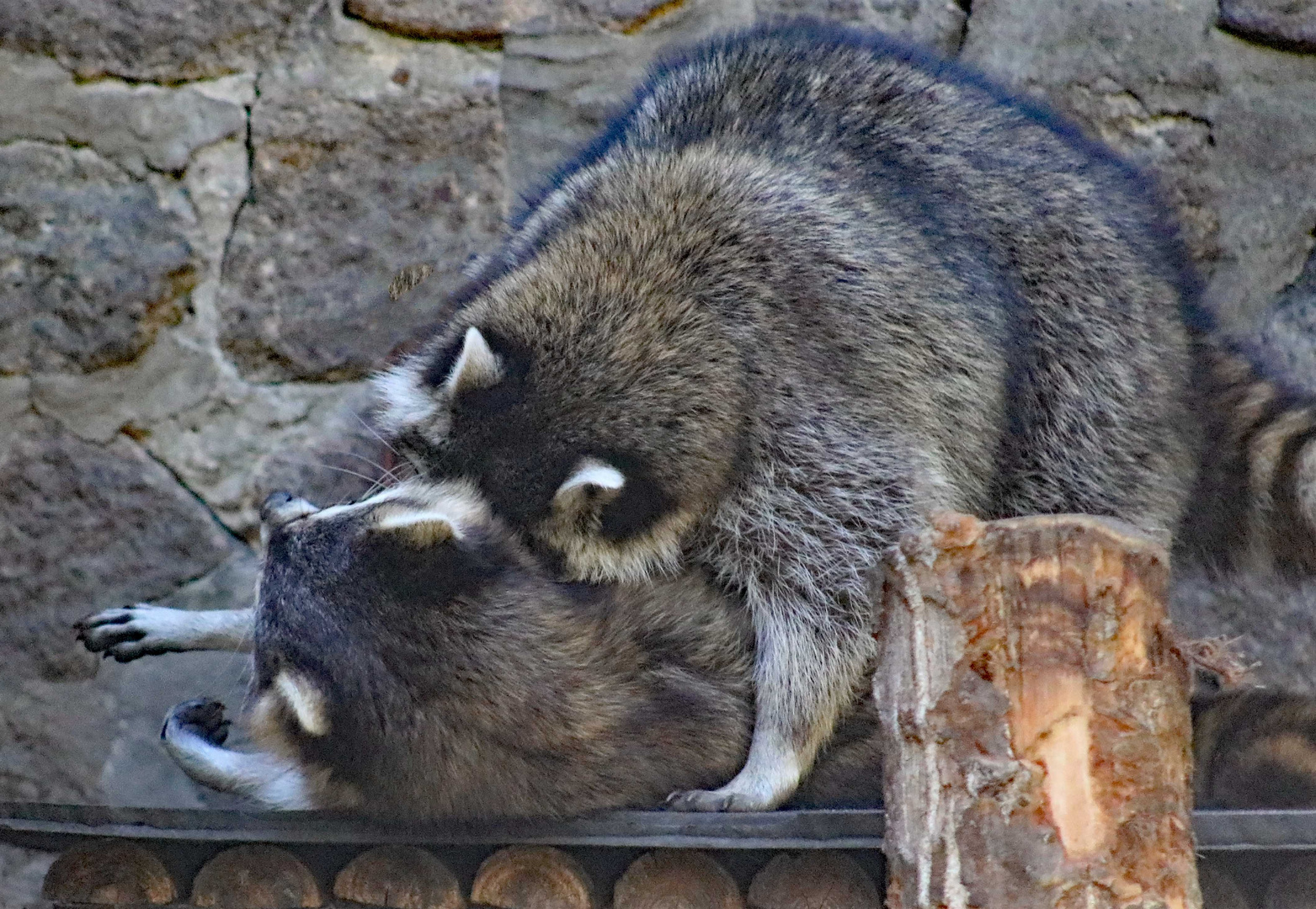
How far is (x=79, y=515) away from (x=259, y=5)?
3.18ft

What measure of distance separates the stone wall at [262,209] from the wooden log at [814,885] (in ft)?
3.89

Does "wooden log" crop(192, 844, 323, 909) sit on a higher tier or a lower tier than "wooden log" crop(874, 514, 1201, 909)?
lower

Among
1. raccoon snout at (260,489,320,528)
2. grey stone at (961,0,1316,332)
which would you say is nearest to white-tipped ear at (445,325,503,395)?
raccoon snout at (260,489,320,528)

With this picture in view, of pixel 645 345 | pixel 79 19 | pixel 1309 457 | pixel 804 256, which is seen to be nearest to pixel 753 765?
pixel 645 345

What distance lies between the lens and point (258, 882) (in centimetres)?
195

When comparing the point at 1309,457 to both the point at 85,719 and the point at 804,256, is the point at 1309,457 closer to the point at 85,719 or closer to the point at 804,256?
the point at 804,256

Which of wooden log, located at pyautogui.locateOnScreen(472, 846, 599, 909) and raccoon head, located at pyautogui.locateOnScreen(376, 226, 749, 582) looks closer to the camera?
wooden log, located at pyautogui.locateOnScreen(472, 846, 599, 909)

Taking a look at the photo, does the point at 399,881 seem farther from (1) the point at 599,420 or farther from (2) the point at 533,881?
(1) the point at 599,420

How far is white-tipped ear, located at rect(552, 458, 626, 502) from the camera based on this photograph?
2180mm

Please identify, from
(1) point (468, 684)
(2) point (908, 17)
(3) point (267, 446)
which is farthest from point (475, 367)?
(2) point (908, 17)

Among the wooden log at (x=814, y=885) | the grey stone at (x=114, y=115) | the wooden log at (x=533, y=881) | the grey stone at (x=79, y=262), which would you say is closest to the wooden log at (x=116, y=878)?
the wooden log at (x=533, y=881)

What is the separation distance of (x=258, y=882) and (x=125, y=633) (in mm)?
653

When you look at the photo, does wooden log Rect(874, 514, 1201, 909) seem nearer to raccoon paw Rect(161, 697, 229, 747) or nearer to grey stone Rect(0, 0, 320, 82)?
raccoon paw Rect(161, 697, 229, 747)

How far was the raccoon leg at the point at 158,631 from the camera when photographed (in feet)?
8.00
